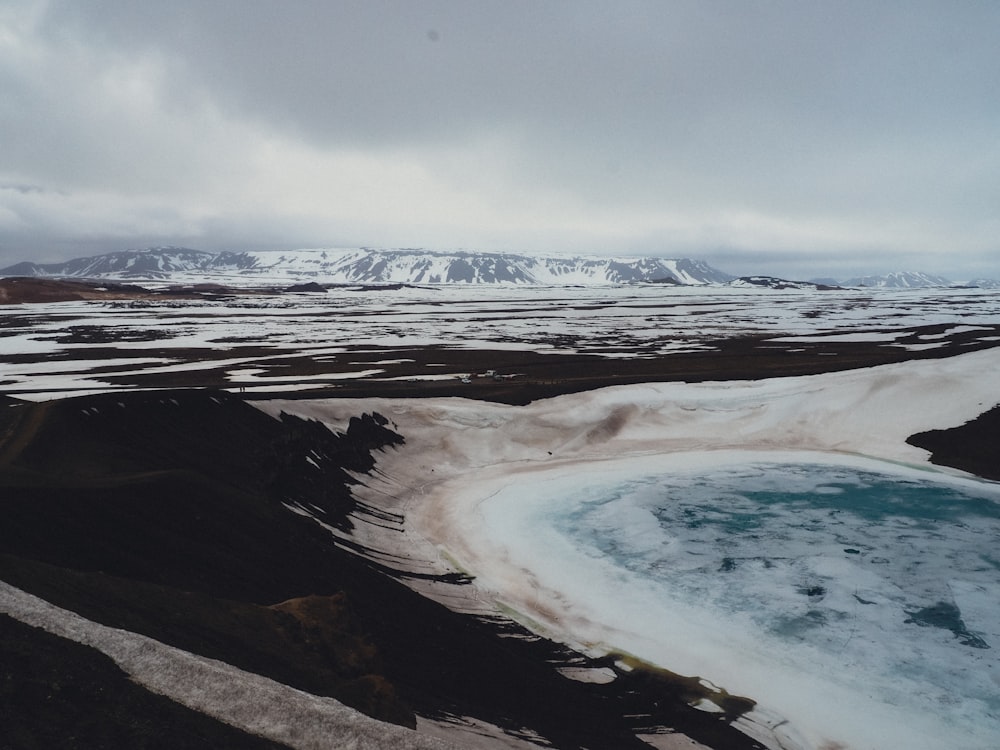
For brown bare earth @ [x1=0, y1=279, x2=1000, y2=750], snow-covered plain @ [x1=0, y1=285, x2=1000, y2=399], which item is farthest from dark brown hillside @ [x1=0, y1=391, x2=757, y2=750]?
snow-covered plain @ [x1=0, y1=285, x2=1000, y2=399]

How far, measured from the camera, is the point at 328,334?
113312 millimetres

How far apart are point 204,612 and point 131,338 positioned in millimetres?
98079

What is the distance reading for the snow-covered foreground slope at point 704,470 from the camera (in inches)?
822

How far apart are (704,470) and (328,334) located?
272 ft

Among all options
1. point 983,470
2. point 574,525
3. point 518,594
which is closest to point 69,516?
point 518,594

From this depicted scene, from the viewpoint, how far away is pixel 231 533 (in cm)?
2305

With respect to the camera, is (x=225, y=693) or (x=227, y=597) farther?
(x=227, y=597)

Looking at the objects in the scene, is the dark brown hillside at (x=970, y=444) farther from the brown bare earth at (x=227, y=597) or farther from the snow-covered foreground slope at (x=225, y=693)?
the snow-covered foreground slope at (x=225, y=693)

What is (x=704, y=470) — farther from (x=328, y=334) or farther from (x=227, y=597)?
(x=328, y=334)

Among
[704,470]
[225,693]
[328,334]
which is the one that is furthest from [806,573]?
[328,334]

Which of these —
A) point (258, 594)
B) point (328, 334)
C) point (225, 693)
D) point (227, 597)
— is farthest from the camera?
point (328, 334)

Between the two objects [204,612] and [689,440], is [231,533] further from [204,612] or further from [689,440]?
[689,440]

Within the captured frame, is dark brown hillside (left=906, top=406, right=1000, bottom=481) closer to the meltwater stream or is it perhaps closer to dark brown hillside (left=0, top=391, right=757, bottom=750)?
the meltwater stream

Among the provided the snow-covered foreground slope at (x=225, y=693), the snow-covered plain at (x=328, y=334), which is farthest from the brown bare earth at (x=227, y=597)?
the snow-covered plain at (x=328, y=334)
